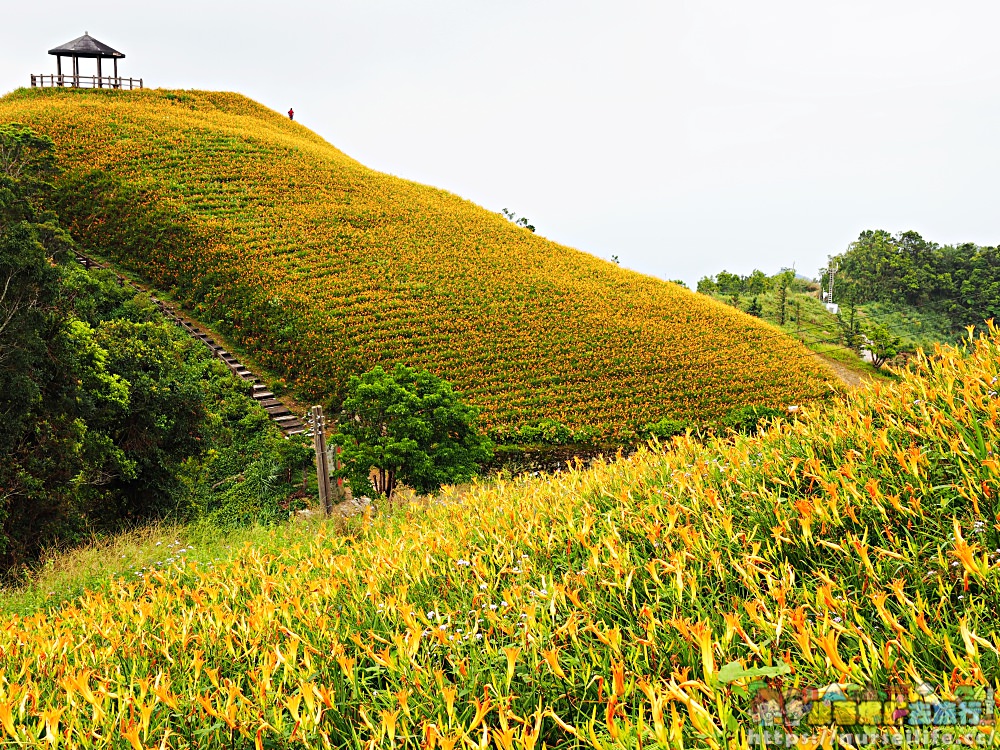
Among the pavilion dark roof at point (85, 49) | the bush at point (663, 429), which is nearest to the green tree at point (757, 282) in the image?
the bush at point (663, 429)

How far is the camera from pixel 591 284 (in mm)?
23891

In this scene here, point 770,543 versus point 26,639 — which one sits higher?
point 770,543

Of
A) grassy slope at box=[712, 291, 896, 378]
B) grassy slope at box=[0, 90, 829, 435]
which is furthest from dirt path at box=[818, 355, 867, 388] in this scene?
grassy slope at box=[0, 90, 829, 435]

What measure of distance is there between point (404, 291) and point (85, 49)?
29657mm

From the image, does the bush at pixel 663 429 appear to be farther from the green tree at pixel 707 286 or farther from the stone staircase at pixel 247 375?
the green tree at pixel 707 286

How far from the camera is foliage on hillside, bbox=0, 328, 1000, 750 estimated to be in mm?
1531

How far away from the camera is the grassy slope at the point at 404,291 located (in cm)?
1705

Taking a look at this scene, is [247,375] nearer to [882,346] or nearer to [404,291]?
[404,291]

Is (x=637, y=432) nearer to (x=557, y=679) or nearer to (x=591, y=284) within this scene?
(x=591, y=284)

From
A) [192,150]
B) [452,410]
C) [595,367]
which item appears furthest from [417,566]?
[192,150]

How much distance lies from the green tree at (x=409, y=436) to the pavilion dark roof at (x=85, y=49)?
36.8 meters

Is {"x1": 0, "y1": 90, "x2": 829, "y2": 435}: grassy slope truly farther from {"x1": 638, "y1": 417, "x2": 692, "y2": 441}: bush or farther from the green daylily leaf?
the green daylily leaf

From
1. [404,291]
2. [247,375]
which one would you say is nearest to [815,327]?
[404,291]

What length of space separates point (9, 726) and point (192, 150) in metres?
30.3
